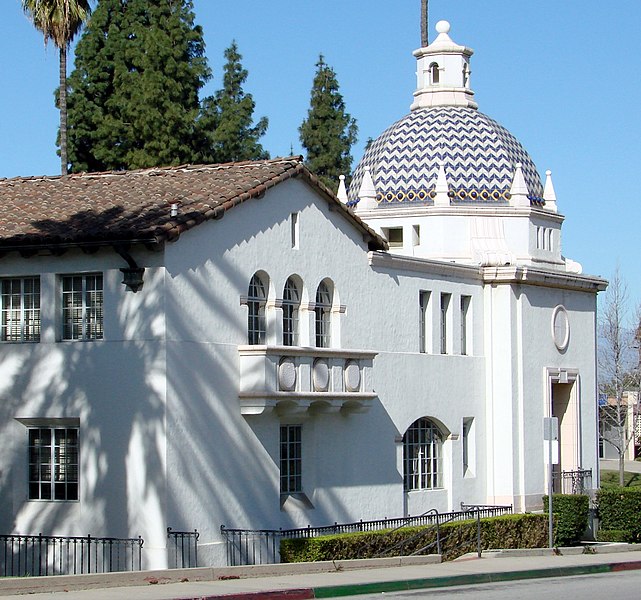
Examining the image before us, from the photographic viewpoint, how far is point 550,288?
125 ft

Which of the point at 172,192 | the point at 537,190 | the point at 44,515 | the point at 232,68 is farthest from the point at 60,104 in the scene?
the point at 44,515

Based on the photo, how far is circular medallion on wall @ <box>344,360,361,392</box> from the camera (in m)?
30.1

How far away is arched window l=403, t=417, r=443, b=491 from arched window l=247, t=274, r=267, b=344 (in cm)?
621

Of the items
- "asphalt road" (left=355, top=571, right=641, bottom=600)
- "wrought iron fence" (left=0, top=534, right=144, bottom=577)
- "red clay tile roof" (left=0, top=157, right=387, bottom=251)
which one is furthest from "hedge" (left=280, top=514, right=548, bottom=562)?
"red clay tile roof" (left=0, top=157, right=387, bottom=251)

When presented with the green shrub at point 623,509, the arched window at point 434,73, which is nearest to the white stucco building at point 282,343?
the green shrub at point 623,509

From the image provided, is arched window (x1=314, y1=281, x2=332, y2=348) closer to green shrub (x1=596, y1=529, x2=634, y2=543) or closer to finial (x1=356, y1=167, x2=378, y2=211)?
finial (x1=356, y1=167, x2=378, y2=211)

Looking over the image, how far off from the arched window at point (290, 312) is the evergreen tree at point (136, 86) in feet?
58.8

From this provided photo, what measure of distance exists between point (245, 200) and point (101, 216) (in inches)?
109

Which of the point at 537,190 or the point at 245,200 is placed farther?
the point at 537,190

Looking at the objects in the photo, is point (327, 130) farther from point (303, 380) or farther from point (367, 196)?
point (303, 380)

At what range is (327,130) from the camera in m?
59.3

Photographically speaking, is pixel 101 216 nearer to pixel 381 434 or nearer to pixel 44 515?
pixel 44 515

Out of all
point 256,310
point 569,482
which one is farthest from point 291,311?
point 569,482

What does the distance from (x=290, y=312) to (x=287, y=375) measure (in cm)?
226
